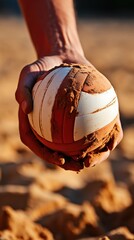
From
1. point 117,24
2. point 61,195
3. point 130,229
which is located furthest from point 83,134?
point 117,24

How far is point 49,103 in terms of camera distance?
8.13 feet

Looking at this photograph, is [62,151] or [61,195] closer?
[62,151]

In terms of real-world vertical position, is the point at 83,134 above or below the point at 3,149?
above

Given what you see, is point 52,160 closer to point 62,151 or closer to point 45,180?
point 62,151

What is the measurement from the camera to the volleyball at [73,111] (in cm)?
244

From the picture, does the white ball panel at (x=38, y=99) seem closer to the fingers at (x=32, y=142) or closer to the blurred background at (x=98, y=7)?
the fingers at (x=32, y=142)

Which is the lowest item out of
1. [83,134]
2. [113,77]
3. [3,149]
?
[113,77]

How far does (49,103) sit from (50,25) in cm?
75

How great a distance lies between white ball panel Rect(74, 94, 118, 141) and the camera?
243cm

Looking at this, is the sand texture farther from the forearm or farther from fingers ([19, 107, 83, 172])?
the forearm

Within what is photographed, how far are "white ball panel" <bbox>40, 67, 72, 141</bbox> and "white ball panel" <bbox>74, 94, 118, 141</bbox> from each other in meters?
0.12

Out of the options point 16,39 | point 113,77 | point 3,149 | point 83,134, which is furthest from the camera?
point 16,39

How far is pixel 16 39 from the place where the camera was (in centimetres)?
980

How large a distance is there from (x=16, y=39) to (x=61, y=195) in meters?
6.36
